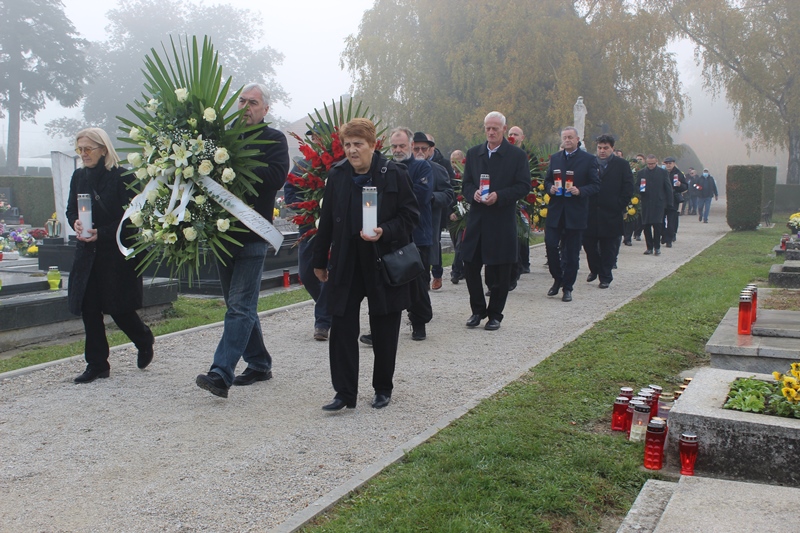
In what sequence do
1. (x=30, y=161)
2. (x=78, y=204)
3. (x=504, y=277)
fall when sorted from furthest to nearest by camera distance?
(x=30, y=161) → (x=504, y=277) → (x=78, y=204)

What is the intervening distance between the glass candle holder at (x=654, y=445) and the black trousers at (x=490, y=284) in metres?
4.22

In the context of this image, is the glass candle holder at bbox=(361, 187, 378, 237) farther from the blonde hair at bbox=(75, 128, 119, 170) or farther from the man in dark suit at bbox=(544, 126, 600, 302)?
the man in dark suit at bbox=(544, 126, 600, 302)

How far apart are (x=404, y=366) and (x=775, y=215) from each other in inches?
1261

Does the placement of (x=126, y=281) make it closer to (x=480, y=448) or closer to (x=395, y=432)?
(x=395, y=432)

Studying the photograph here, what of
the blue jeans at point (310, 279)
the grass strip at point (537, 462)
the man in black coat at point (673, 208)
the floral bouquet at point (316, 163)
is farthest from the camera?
the man in black coat at point (673, 208)

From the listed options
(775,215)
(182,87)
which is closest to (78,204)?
(182,87)

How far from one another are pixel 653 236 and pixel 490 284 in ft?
32.3

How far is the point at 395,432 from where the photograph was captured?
17.1 ft

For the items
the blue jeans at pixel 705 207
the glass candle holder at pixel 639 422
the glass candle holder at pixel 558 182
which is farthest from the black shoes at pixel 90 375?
the blue jeans at pixel 705 207

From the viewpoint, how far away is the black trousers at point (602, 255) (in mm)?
11944

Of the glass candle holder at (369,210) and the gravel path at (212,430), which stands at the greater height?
the glass candle holder at (369,210)

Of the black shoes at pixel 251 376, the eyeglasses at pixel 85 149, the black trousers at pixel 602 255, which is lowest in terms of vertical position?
the black shoes at pixel 251 376

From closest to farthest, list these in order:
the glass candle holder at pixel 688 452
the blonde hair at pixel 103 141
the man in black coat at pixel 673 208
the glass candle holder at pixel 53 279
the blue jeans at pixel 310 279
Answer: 1. the glass candle holder at pixel 688 452
2. the blonde hair at pixel 103 141
3. the blue jeans at pixel 310 279
4. the glass candle holder at pixel 53 279
5. the man in black coat at pixel 673 208

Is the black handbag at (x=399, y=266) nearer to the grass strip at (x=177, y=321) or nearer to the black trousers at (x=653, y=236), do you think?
the grass strip at (x=177, y=321)
